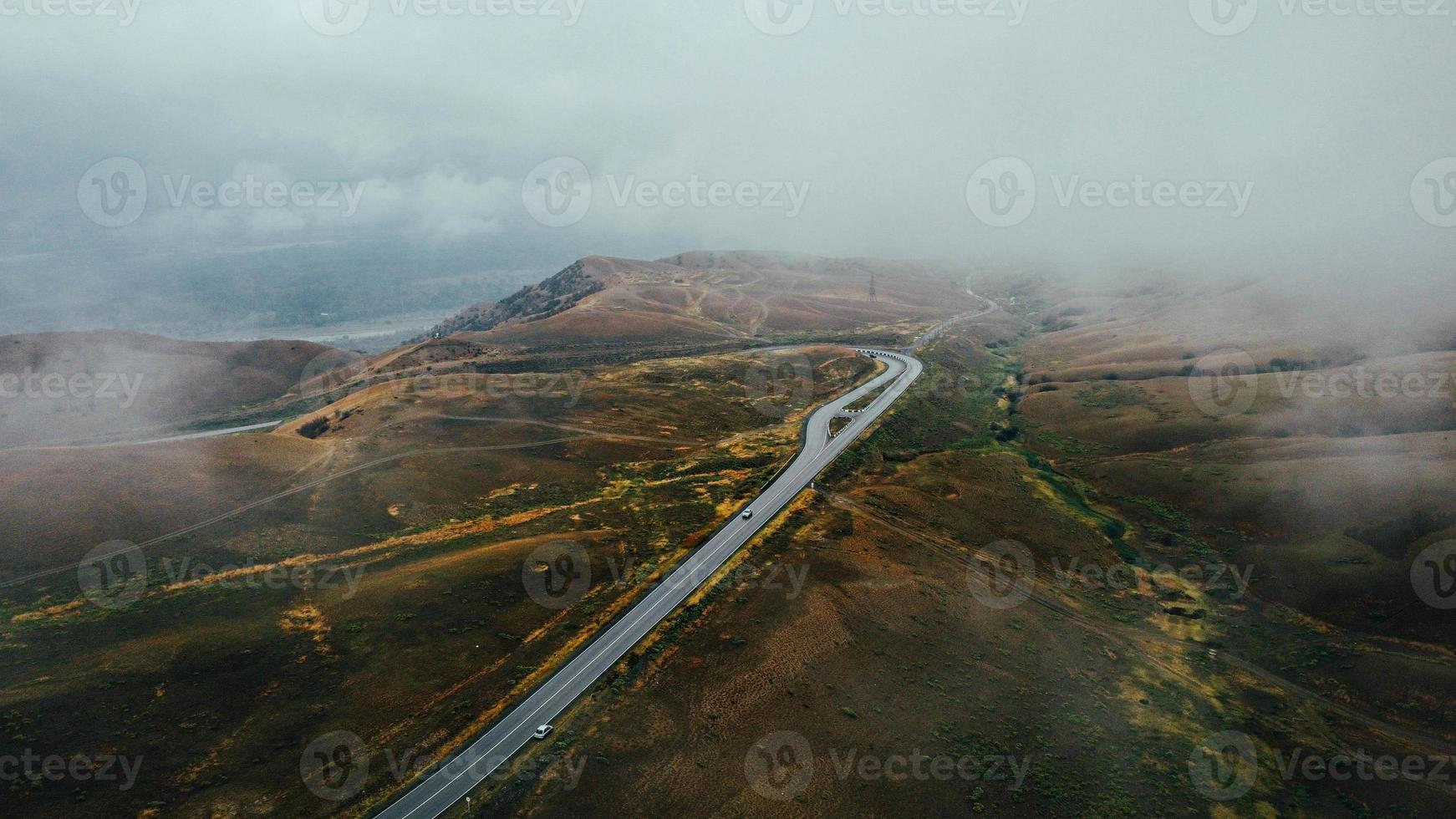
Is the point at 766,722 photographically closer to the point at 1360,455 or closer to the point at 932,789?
the point at 932,789

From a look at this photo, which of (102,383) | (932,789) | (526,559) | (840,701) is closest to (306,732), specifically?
(526,559)

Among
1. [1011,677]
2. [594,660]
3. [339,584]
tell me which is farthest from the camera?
[339,584]

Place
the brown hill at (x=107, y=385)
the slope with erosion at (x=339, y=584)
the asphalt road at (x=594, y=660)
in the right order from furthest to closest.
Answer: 1. the brown hill at (x=107, y=385)
2. the slope with erosion at (x=339, y=584)
3. the asphalt road at (x=594, y=660)

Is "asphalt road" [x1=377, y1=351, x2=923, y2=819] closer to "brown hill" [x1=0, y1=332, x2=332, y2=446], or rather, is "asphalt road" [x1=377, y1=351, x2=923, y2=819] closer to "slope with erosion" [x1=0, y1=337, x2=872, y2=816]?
"slope with erosion" [x1=0, y1=337, x2=872, y2=816]

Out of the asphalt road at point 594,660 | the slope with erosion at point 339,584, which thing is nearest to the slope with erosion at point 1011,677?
the asphalt road at point 594,660

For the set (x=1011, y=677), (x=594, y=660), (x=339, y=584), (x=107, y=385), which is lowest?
(x=1011, y=677)

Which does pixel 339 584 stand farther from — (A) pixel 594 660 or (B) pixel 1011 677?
(B) pixel 1011 677

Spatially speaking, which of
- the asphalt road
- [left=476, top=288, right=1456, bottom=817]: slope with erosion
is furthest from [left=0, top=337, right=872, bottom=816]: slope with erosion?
[left=476, top=288, right=1456, bottom=817]: slope with erosion

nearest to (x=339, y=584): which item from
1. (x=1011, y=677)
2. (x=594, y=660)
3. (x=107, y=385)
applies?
(x=594, y=660)

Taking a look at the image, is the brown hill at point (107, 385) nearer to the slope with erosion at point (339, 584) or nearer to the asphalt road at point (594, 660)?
the slope with erosion at point (339, 584)
